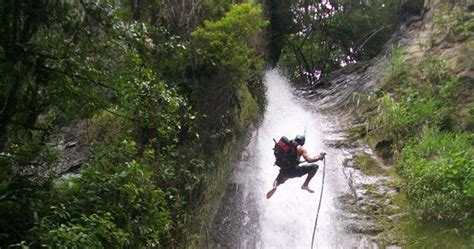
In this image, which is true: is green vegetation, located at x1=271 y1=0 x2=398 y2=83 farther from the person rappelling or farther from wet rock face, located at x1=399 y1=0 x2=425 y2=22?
the person rappelling

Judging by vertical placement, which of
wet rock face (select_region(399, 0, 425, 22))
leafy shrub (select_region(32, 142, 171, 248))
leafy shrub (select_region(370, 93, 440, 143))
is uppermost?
wet rock face (select_region(399, 0, 425, 22))

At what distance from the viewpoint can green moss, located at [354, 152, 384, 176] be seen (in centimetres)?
1003

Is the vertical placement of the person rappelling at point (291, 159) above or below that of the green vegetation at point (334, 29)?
below

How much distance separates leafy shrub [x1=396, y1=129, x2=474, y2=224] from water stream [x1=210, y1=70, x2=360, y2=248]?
121 cm

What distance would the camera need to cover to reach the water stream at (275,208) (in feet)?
27.2

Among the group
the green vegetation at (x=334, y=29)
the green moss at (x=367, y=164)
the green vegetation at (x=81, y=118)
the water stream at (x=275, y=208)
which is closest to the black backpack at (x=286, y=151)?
the water stream at (x=275, y=208)

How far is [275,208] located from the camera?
30.1 ft

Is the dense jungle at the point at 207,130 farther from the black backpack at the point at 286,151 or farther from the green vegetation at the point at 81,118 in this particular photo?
the black backpack at the point at 286,151

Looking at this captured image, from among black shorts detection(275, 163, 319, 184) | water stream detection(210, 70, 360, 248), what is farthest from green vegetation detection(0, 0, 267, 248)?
black shorts detection(275, 163, 319, 184)

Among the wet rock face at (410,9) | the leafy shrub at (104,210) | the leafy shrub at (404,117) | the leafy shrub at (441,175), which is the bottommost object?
the leafy shrub at (104,210)

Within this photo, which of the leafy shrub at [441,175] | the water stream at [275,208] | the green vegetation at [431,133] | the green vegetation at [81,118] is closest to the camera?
the green vegetation at [81,118]

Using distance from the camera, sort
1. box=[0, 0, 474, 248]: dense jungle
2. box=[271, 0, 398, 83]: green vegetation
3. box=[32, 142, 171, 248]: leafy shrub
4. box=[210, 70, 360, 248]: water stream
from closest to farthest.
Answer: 1. box=[32, 142, 171, 248]: leafy shrub
2. box=[0, 0, 474, 248]: dense jungle
3. box=[210, 70, 360, 248]: water stream
4. box=[271, 0, 398, 83]: green vegetation

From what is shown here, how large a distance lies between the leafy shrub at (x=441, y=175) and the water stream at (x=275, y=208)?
1.21 metres

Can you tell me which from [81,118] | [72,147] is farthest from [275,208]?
[81,118]
